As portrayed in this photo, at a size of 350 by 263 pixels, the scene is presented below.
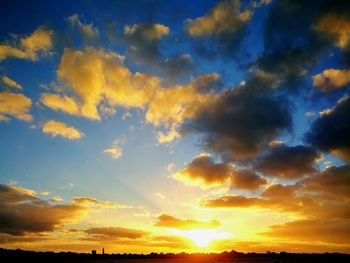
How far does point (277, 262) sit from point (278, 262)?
1.16ft

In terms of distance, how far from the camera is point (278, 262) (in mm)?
115000

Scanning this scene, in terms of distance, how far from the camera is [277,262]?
11519cm
